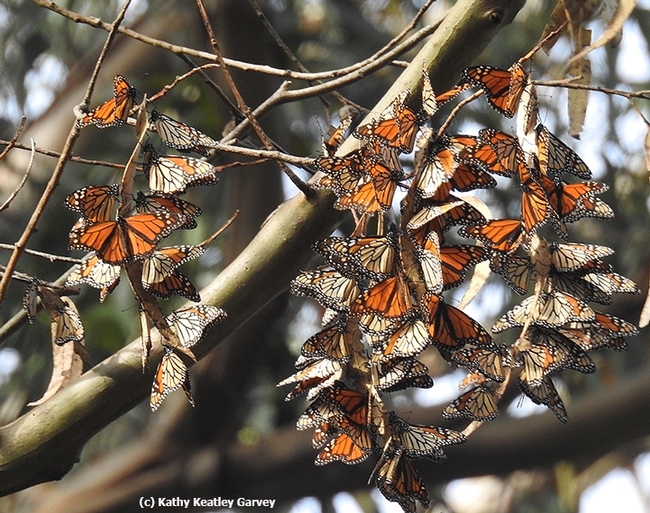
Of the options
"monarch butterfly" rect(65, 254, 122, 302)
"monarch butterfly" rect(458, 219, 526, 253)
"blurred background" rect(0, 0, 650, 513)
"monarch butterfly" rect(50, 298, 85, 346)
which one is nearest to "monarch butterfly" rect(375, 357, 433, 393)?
"monarch butterfly" rect(458, 219, 526, 253)

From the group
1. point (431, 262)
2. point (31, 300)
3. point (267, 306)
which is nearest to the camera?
point (431, 262)

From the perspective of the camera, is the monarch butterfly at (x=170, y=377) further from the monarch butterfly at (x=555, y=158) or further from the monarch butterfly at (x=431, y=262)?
the monarch butterfly at (x=555, y=158)

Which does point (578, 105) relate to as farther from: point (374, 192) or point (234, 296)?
point (234, 296)

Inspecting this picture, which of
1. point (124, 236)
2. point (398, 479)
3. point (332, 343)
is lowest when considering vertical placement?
point (398, 479)

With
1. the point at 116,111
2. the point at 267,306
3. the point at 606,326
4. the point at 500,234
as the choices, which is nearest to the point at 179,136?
the point at 116,111

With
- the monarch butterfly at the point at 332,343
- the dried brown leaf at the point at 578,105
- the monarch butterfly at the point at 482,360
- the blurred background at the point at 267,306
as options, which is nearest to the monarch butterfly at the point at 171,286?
the monarch butterfly at the point at 332,343

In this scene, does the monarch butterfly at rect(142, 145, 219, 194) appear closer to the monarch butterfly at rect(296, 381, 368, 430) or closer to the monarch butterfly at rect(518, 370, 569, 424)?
the monarch butterfly at rect(296, 381, 368, 430)

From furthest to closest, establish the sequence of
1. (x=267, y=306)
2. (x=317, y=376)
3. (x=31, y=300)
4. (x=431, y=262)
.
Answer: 1. (x=267, y=306)
2. (x=31, y=300)
3. (x=317, y=376)
4. (x=431, y=262)
